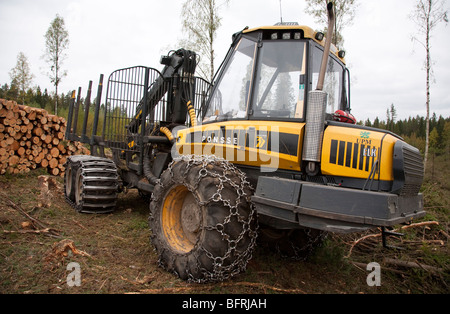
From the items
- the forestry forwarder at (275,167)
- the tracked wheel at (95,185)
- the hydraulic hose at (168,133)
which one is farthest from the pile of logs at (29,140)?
the forestry forwarder at (275,167)

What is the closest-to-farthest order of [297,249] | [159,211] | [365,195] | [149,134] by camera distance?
[365,195]
[159,211]
[297,249]
[149,134]

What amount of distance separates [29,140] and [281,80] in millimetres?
8691

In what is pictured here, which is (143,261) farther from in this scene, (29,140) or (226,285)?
(29,140)

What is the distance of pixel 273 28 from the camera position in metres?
3.70

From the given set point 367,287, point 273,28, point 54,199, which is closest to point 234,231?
point 367,287

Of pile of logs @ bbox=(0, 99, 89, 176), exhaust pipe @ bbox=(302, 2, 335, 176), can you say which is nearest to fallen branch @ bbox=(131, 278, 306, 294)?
exhaust pipe @ bbox=(302, 2, 335, 176)

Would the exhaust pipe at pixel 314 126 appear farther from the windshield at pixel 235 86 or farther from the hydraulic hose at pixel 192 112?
the hydraulic hose at pixel 192 112

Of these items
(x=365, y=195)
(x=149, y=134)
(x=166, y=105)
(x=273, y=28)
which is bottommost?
(x=365, y=195)

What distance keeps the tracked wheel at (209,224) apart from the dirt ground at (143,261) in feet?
0.67

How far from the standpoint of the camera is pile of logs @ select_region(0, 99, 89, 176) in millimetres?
8883

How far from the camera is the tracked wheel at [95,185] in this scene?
18.6 ft
